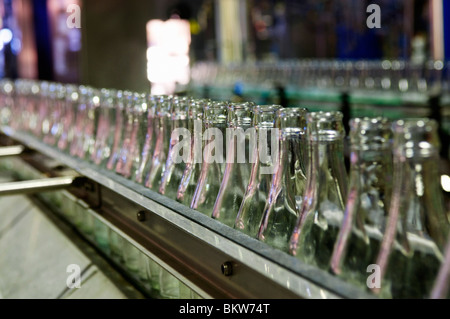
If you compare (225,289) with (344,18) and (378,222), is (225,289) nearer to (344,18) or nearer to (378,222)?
(378,222)

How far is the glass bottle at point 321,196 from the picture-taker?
781 millimetres

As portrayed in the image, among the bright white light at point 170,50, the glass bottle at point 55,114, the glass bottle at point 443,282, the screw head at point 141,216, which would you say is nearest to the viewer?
the glass bottle at point 443,282

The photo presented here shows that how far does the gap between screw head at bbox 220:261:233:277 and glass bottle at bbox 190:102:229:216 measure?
0.65 feet

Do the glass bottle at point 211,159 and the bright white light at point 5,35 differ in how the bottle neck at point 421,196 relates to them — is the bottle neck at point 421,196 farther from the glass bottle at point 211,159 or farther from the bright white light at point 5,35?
the bright white light at point 5,35

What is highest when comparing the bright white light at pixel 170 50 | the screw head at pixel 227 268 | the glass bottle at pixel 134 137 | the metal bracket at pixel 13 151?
the bright white light at pixel 170 50

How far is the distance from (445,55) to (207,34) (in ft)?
20.1

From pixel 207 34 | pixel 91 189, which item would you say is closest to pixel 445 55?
pixel 207 34

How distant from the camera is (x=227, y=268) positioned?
0.87 metres

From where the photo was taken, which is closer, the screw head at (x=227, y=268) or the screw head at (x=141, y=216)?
the screw head at (x=227, y=268)

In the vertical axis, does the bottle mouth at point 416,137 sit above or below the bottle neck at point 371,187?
above

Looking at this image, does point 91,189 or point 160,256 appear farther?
point 91,189

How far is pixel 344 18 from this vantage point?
364 inches

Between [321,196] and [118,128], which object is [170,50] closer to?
[118,128]

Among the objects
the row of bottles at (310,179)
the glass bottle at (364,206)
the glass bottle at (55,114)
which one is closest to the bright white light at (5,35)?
the glass bottle at (55,114)
